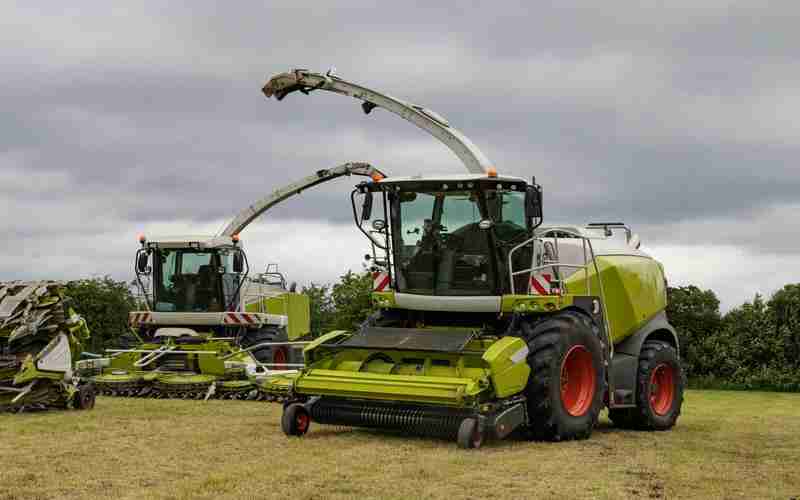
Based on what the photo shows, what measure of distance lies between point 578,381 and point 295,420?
9.95 ft

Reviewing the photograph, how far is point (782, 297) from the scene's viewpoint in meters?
24.9

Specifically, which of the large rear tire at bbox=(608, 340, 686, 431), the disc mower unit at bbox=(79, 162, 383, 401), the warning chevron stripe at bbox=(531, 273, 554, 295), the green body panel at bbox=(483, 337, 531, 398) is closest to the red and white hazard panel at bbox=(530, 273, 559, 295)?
the warning chevron stripe at bbox=(531, 273, 554, 295)

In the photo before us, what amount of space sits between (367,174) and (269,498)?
1420 cm

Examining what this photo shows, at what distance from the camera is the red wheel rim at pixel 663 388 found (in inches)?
512

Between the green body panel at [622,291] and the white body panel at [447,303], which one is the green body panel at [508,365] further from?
the green body panel at [622,291]

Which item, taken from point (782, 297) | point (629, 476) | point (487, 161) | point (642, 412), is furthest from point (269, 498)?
point (782, 297)

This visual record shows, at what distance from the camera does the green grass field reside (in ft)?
24.9

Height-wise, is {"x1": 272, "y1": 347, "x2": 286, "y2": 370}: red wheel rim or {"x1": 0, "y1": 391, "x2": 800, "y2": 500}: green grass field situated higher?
{"x1": 272, "y1": 347, "x2": 286, "y2": 370}: red wheel rim

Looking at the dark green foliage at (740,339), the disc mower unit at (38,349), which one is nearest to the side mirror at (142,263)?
the disc mower unit at (38,349)

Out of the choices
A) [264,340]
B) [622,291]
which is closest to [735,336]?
[264,340]

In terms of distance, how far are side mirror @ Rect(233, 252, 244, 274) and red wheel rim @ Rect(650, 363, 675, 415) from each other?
8.78 metres

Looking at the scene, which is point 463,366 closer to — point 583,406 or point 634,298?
point 583,406

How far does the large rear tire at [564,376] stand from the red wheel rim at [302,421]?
7.52 feet

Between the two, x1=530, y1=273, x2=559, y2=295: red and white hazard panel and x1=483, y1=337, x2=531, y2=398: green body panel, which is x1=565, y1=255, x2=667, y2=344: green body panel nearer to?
x1=530, y1=273, x2=559, y2=295: red and white hazard panel
